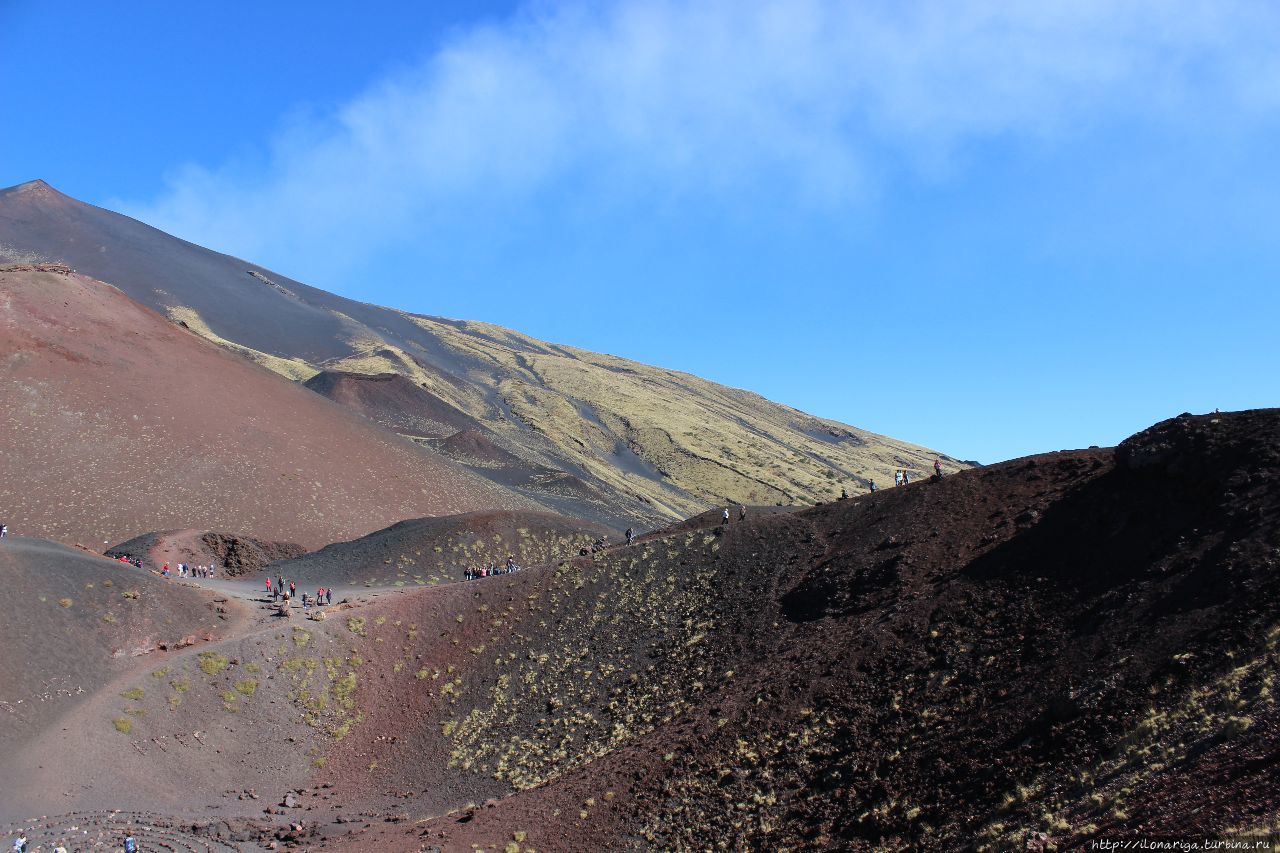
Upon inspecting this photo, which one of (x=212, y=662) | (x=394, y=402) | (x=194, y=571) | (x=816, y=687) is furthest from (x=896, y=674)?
(x=394, y=402)

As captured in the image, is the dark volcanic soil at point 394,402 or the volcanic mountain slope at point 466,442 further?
the dark volcanic soil at point 394,402

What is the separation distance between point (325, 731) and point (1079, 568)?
2334cm

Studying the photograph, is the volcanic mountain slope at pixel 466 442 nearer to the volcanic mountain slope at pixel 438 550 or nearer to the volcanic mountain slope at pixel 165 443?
the volcanic mountain slope at pixel 165 443

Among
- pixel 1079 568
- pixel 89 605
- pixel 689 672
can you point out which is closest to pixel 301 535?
pixel 89 605

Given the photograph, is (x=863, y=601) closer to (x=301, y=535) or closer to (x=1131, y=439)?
(x=1131, y=439)

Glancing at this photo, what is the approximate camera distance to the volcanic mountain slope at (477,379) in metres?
117

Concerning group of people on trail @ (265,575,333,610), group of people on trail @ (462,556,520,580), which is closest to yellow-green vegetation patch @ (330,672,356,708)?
group of people on trail @ (265,575,333,610)

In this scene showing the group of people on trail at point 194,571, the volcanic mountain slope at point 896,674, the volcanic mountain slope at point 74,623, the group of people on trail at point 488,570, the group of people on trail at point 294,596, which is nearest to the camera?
the volcanic mountain slope at point 896,674

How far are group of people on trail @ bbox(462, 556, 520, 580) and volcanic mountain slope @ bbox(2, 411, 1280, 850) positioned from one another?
27.1ft

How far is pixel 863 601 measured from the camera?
27750 mm

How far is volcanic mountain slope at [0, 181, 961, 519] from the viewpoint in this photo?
4604 inches

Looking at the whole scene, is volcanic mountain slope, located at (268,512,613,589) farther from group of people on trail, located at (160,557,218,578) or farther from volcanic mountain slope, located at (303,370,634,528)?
volcanic mountain slope, located at (303,370,634,528)

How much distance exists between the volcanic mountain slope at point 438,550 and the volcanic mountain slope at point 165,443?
960cm

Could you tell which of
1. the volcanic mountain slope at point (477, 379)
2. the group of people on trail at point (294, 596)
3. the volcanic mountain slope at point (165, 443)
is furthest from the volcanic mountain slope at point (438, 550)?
the volcanic mountain slope at point (477, 379)
